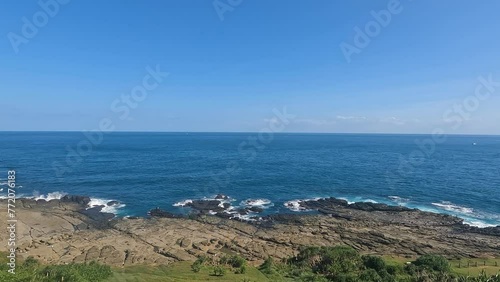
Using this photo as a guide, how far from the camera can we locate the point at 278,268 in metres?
30.2

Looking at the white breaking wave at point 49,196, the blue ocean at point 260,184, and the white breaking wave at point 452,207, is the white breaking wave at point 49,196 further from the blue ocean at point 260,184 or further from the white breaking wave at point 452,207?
the white breaking wave at point 452,207

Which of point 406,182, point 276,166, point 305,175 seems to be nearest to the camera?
point 406,182

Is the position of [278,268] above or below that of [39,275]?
below

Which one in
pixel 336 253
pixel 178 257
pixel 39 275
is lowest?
pixel 178 257

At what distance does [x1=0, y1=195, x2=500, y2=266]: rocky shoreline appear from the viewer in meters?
35.6

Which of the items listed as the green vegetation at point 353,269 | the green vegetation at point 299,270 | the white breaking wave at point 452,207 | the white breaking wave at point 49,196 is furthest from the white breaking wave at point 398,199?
the white breaking wave at point 49,196

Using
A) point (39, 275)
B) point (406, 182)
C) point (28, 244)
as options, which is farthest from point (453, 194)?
point (28, 244)

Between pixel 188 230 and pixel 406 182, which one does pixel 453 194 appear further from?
pixel 188 230

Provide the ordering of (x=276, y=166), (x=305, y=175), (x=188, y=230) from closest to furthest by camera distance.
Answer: (x=188, y=230) → (x=305, y=175) → (x=276, y=166)

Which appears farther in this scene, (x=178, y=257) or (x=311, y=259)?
(x=178, y=257)

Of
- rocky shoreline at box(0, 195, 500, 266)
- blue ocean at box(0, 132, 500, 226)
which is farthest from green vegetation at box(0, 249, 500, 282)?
blue ocean at box(0, 132, 500, 226)

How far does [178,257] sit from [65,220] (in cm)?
2436

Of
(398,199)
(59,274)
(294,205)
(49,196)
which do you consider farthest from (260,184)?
(59,274)

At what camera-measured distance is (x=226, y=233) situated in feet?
139
